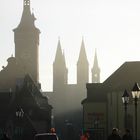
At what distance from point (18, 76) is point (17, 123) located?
41939 mm

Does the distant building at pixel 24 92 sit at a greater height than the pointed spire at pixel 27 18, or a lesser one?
lesser

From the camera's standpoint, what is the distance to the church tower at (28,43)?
15425cm

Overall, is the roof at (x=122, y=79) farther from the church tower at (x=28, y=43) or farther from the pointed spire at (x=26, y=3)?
the pointed spire at (x=26, y=3)

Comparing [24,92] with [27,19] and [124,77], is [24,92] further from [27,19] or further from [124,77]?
[27,19]

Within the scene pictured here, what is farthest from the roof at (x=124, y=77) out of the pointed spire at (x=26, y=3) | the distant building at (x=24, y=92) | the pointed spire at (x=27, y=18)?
the pointed spire at (x=26, y=3)

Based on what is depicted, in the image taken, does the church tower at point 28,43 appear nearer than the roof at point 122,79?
No

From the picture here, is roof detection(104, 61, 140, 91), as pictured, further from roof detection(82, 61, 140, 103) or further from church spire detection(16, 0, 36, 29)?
church spire detection(16, 0, 36, 29)

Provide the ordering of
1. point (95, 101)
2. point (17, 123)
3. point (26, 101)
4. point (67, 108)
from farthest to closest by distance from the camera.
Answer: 1. point (67, 108)
2. point (26, 101)
3. point (17, 123)
4. point (95, 101)

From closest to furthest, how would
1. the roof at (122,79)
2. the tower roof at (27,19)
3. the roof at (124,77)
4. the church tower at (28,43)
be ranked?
the roof at (122,79) < the roof at (124,77) < the church tower at (28,43) < the tower roof at (27,19)

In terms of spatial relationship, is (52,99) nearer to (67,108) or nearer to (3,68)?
(67,108)

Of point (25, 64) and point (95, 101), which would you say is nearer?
point (95, 101)

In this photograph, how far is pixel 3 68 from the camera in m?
137

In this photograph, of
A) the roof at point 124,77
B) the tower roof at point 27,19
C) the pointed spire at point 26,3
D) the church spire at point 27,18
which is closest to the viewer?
the roof at point 124,77

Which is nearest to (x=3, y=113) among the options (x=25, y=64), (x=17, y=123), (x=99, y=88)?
(x=17, y=123)
